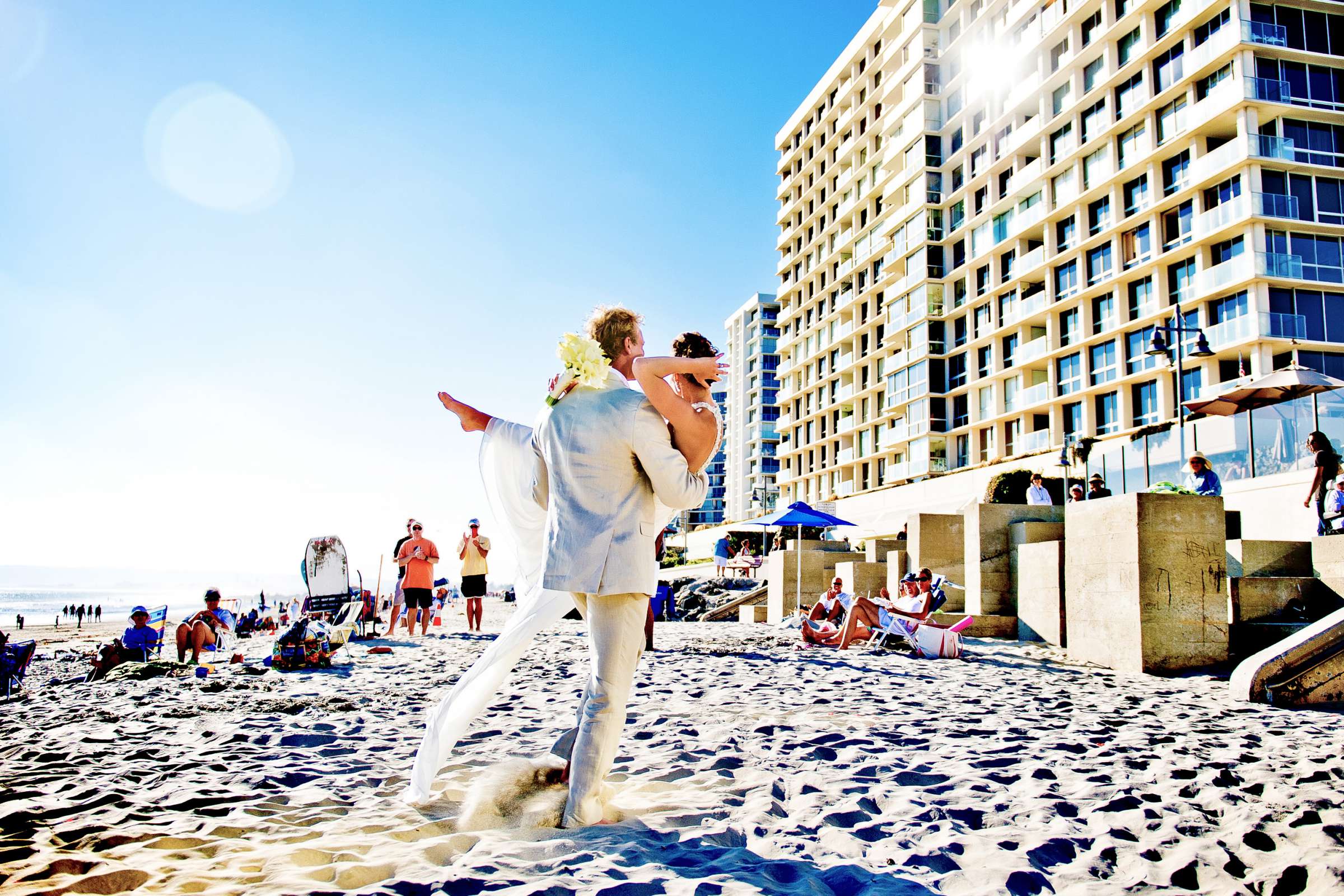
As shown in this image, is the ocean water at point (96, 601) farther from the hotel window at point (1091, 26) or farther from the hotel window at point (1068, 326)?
the hotel window at point (1091, 26)

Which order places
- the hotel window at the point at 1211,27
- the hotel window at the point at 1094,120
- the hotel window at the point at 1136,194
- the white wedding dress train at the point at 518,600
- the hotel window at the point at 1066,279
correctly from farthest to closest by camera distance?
the hotel window at the point at 1066,279
the hotel window at the point at 1094,120
the hotel window at the point at 1136,194
the hotel window at the point at 1211,27
the white wedding dress train at the point at 518,600

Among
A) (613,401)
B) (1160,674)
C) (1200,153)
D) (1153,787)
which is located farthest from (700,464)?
(1200,153)

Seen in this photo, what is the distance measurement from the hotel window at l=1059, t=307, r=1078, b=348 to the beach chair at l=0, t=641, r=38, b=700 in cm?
3873

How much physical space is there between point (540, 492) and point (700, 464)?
0.69 m

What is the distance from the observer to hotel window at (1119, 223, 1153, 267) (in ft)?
111

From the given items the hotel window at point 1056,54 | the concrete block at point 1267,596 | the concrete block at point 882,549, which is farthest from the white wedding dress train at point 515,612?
the hotel window at point 1056,54

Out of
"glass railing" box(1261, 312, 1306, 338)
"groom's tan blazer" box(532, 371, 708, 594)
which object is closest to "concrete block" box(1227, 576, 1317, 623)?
"groom's tan blazer" box(532, 371, 708, 594)

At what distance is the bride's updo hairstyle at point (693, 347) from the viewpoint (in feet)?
10.6

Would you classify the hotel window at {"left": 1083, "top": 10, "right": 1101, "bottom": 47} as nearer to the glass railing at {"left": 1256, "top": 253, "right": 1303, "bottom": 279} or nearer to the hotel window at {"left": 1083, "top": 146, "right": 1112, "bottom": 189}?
the hotel window at {"left": 1083, "top": 146, "right": 1112, "bottom": 189}

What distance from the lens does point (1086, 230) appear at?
37.2m

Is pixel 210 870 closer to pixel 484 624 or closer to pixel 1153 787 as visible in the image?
pixel 1153 787

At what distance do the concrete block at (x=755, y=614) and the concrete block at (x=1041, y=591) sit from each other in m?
7.56

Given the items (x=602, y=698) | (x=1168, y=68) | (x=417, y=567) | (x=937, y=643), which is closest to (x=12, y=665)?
(x=417, y=567)

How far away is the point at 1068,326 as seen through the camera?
3847cm
